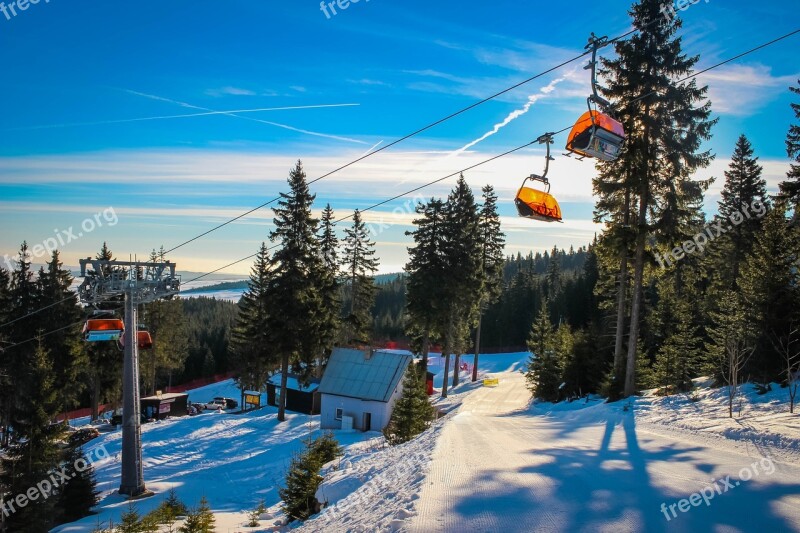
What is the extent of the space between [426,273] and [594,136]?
25754 mm

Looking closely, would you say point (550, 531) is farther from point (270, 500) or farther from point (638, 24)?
point (638, 24)

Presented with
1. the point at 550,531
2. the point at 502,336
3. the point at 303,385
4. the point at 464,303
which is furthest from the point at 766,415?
the point at 502,336

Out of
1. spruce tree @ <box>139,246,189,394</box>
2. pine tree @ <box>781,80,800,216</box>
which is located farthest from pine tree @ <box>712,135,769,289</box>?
spruce tree @ <box>139,246,189,394</box>

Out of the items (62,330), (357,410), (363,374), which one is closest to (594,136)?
(357,410)

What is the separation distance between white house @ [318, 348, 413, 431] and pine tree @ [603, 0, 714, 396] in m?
14.5

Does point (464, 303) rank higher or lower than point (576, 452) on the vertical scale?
higher

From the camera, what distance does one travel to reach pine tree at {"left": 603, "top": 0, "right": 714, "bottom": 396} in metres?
19.0

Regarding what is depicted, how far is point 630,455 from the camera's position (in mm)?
9703

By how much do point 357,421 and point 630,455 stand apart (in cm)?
2266

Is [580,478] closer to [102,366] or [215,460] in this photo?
[215,460]

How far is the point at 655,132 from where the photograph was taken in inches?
757

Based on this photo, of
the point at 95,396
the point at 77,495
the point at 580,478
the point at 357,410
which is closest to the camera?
the point at 580,478

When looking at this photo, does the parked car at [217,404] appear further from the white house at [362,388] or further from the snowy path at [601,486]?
the snowy path at [601,486]
